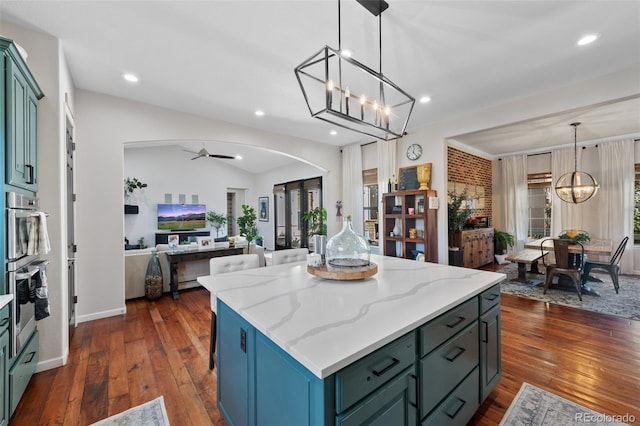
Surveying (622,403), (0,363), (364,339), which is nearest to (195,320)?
(0,363)

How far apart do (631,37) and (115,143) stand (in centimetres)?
581

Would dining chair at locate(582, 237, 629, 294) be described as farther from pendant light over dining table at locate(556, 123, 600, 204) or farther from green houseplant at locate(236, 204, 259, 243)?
green houseplant at locate(236, 204, 259, 243)

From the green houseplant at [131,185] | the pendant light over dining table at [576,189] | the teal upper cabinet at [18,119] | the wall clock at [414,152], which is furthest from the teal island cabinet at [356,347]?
the green houseplant at [131,185]

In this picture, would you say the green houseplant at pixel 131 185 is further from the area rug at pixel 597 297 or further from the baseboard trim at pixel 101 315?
the area rug at pixel 597 297

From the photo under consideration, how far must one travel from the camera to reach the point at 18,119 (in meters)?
1.92

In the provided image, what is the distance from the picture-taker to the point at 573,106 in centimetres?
338

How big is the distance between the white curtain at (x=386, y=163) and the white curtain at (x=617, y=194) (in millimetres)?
4456

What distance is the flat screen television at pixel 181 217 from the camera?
27.8 ft

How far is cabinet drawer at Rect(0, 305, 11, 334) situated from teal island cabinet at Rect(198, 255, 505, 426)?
1.13m

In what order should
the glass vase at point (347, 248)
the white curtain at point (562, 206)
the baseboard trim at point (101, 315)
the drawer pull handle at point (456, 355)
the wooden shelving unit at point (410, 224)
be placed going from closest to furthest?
the drawer pull handle at point (456, 355), the glass vase at point (347, 248), the baseboard trim at point (101, 315), the wooden shelving unit at point (410, 224), the white curtain at point (562, 206)

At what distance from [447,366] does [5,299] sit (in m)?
2.60

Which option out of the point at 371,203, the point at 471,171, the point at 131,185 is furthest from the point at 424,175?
the point at 131,185

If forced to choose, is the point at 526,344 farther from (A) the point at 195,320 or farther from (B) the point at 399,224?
(A) the point at 195,320

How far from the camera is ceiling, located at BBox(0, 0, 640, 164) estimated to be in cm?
212
